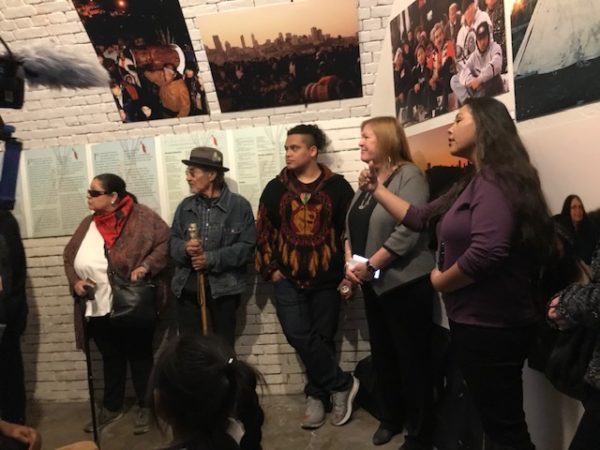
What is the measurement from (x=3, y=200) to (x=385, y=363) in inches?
77.5

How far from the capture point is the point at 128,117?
3609 mm

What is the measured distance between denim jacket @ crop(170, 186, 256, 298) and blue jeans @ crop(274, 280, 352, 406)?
29 cm

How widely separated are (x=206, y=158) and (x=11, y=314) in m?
1.46

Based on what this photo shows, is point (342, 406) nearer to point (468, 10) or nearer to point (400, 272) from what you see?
point (400, 272)

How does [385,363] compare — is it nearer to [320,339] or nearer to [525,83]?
[320,339]

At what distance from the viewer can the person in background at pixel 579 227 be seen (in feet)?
5.39

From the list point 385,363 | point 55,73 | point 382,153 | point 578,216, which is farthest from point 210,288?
point 578,216

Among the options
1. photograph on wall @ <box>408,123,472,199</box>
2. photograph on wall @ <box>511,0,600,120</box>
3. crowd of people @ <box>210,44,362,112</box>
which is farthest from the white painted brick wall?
photograph on wall @ <box>511,0,600,120</box>

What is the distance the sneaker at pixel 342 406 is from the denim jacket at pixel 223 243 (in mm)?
897

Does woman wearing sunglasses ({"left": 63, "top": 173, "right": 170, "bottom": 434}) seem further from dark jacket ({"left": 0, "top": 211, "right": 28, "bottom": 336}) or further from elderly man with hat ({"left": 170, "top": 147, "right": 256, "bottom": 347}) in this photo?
dark jacket ({"left": 0, "top": 211, "right": 28, "bottom": 336})

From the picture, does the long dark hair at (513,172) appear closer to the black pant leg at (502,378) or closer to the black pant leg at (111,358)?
the black pant leg at (502,378)

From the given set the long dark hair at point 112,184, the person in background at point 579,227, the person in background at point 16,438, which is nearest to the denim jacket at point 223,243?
the long dark hair at point 112,184

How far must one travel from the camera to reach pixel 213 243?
3.21m

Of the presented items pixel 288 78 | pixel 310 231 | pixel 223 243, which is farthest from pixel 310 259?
pixel 288 78
